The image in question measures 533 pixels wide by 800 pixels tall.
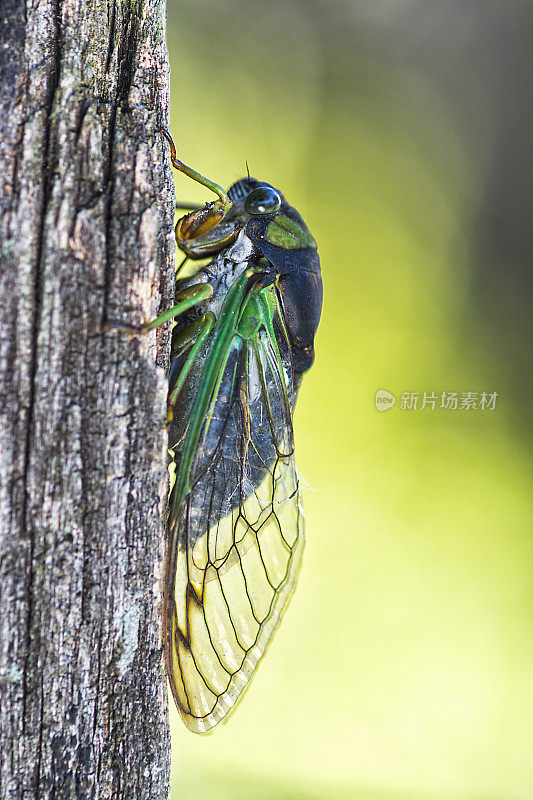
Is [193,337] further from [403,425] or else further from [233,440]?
[403,425]

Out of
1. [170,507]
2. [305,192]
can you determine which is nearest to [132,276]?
[170,507]

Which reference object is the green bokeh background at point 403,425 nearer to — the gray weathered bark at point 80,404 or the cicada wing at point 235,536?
the cicada wing at point 235,536

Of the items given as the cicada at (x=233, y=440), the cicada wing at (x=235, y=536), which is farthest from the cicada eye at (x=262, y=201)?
the cicada wing at (x=235, y=536)

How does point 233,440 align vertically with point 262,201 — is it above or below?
below

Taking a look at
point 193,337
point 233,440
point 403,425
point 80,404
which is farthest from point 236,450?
point 403,425

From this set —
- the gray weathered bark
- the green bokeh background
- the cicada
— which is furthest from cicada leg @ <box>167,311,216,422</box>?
the green bokeh background

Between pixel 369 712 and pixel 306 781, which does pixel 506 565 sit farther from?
pixel 306 781
